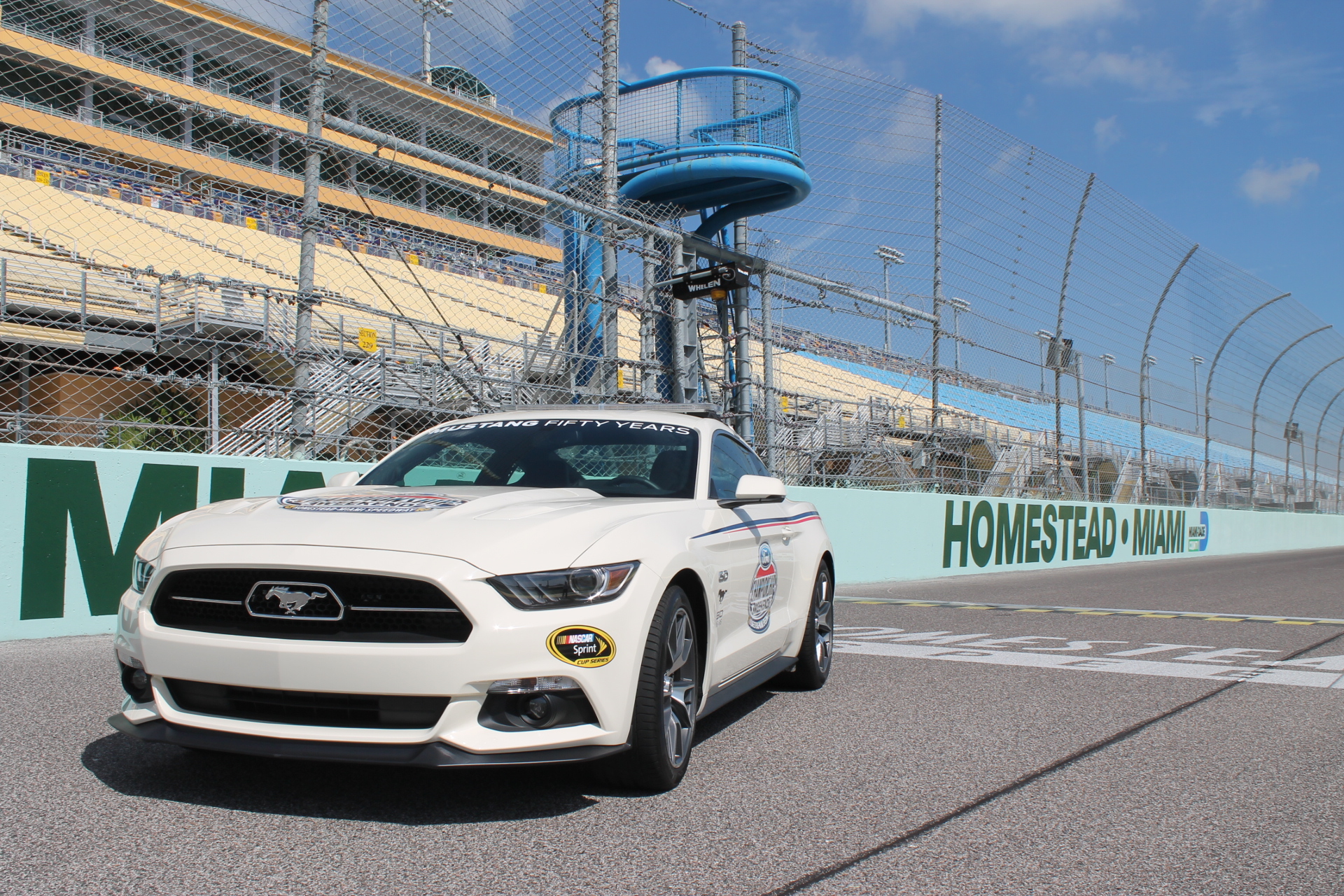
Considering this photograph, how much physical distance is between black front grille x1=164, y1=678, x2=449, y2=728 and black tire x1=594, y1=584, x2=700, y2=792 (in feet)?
2.08

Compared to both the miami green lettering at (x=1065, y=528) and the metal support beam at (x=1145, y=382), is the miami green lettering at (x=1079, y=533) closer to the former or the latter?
the miami green lettering at (x=1065, y=528)

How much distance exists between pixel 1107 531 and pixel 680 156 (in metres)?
10.4

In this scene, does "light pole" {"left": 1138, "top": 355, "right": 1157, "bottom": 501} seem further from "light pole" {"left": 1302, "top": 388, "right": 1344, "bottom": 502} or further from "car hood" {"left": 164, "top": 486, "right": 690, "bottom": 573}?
"car hood" {"left": 164, "top": 486, "right": 690, "bottom": 573}

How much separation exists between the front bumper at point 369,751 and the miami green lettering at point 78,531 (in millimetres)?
3918

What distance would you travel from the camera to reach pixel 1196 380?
2456 cm

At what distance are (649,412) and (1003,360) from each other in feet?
42.4

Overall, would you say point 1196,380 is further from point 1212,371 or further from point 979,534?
→ point 979,534

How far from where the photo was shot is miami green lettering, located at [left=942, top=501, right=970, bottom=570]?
1484 cm

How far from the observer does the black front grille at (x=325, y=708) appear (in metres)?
2.99

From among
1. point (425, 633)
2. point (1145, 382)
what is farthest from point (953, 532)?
point (425, 633)

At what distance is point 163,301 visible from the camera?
1614 cm

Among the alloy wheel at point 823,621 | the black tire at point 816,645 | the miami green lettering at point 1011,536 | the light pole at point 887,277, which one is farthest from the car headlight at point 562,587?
the miami green lettering at point 1011,536

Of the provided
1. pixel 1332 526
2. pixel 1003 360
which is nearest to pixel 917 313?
pixel 1003 360

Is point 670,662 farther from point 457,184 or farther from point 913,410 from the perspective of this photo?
point 913,410
